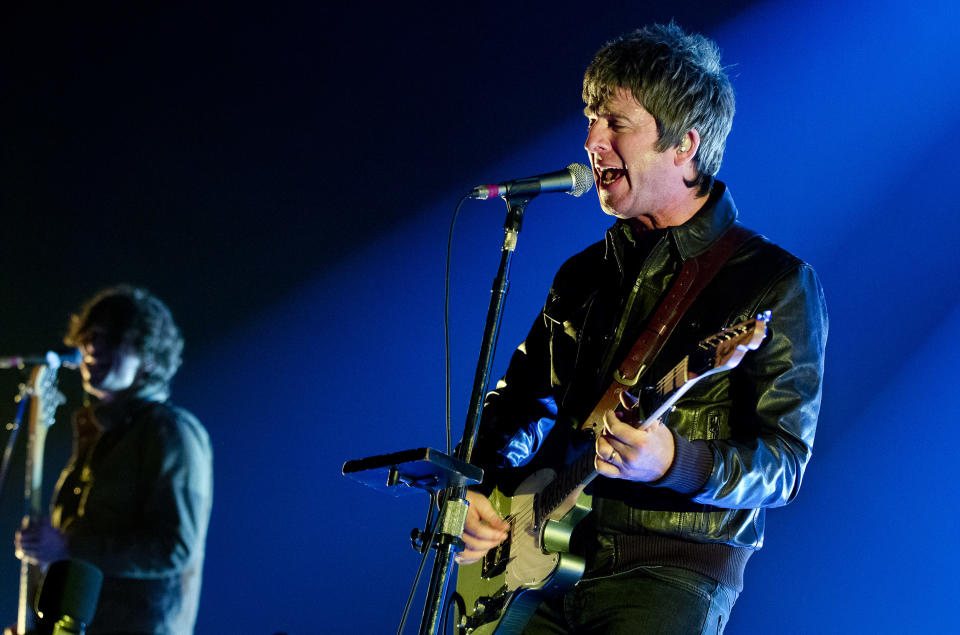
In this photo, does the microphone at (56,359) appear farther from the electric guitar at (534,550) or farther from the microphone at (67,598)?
the microphone at (67,598)

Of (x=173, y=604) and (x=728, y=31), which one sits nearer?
(x=173, y=604)

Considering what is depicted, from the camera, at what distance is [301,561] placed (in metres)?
4.41

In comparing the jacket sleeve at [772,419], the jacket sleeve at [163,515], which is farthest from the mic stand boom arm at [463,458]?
the jacket sleeve at [163,515]

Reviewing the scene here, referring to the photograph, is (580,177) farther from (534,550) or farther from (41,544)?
(41,544)

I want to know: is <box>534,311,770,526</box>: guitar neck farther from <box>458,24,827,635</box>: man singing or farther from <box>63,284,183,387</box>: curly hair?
<box>63,284,183,387</box>: curly hair

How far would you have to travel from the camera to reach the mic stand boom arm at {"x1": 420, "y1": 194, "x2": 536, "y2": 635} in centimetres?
202

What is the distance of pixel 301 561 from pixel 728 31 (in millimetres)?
3152

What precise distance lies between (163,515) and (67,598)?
6.61 ft

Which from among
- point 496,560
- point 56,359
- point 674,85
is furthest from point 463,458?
point 56,359

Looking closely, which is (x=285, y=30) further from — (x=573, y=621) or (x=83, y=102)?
(x=573, y=621)

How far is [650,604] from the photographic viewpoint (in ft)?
6.70

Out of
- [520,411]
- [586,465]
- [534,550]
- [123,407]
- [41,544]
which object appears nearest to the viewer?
[586,465]

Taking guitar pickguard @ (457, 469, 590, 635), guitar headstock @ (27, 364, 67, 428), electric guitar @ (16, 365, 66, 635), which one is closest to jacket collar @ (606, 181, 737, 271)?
guitar pickguard @ (457, 469, 590, 635)

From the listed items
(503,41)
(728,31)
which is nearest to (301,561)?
(503,41)
